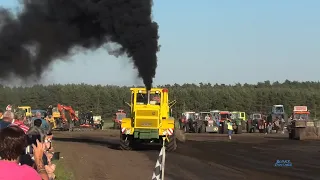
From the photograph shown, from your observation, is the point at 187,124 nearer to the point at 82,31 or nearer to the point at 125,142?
the point at 82,31

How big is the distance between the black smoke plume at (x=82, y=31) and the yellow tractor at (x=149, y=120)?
4.07 ft

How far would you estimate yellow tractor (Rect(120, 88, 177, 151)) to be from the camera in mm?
23219

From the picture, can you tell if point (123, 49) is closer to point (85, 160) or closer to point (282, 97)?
point (85, 160)

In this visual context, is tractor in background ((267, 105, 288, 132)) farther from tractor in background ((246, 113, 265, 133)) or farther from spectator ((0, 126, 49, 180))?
spectator ((0, 126, 49, 180))

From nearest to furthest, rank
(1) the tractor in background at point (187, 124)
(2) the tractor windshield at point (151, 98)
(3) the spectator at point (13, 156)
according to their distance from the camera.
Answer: (3) the spectator at point (13, 156) → (2) the tractor windshield at point (151, 98) → (1) the tractor in background at point (187, 124)

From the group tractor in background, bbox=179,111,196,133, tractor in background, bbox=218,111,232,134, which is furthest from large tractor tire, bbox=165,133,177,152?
tractor in background, bbox=179,111,196,133

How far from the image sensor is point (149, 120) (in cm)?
2327

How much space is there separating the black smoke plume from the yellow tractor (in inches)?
48.9

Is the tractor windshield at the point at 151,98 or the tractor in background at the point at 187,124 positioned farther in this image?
the tractor in background at the point at 187,124

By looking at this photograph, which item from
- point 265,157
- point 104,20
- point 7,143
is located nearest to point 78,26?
point 104,20

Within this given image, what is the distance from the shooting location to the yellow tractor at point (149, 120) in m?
23.2

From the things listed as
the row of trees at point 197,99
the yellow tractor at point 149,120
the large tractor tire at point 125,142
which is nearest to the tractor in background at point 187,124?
the large tractor tire at point 125,142

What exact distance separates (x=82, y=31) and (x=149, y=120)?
6041mm

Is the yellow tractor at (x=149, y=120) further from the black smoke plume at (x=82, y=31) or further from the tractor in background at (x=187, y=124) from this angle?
the tractor in background at (x=187, y=124)
